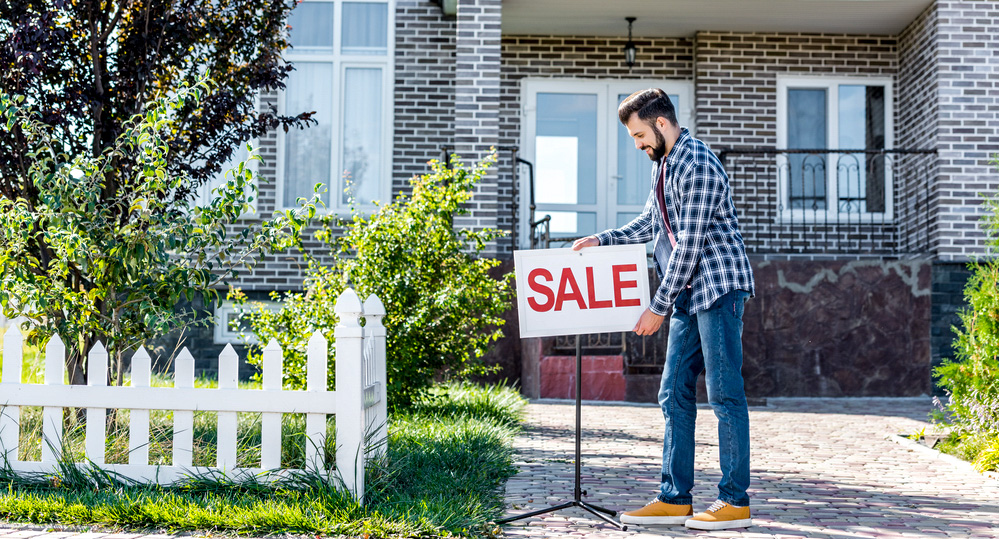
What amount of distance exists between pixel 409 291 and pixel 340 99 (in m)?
4.48

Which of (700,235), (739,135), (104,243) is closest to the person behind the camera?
(700,235)

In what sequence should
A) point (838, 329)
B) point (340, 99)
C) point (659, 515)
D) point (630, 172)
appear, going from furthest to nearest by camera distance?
point (630, 172)
point (340, 99)
point (838, 329)
point (659, 515)

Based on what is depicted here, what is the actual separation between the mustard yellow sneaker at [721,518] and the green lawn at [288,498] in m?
0.82

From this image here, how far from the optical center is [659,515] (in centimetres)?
383

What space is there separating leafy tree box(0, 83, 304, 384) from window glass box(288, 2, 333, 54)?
542cm

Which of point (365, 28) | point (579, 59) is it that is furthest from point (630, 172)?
point (365, 28)

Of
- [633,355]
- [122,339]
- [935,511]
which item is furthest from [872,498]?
[633,355]

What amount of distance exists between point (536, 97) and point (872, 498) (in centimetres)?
799

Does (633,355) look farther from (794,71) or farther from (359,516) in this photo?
(359,516)

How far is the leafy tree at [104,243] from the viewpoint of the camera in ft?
14.6

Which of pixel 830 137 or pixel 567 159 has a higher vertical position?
pixel 830 137

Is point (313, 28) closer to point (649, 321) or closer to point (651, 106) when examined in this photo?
point (651, 106)

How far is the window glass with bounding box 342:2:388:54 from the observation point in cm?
1023

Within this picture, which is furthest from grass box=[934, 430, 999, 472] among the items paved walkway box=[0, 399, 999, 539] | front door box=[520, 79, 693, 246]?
front door box=[520, 79, 693, 246]
